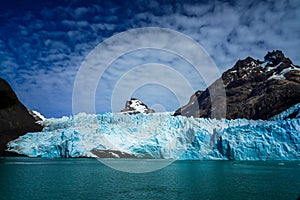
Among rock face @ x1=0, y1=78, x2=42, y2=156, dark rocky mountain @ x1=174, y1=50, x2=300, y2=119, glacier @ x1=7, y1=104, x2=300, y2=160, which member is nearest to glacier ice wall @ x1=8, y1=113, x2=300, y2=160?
glacier @ x1=7, y1=104, x2=300, y2=160

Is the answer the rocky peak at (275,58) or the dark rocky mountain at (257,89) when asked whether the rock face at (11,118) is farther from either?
the rocky peak at (275,58)

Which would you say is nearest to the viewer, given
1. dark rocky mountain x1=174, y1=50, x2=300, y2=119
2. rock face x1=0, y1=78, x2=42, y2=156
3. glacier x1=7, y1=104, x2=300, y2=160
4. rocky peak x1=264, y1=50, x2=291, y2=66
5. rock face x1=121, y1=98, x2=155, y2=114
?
glacier x1=7, y1=104, x2=300, y2=160

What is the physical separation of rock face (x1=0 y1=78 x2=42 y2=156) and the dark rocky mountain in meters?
63.1

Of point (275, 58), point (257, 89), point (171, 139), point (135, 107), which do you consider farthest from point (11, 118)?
point (275, 58)

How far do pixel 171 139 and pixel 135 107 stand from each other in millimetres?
102590

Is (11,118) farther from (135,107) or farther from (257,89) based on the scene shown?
(257,89)

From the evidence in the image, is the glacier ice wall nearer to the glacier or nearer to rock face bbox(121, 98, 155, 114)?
the glacier

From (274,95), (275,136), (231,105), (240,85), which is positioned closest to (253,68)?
(240,85)

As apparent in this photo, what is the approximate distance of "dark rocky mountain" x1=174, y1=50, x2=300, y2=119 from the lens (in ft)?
234

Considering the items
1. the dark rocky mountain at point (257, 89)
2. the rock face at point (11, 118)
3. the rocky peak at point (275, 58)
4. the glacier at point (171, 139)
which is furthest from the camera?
the rocky peak at point (275, 58)

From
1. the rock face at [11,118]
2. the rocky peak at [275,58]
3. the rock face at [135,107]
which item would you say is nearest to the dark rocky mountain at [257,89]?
the rocky peak at [275,58]

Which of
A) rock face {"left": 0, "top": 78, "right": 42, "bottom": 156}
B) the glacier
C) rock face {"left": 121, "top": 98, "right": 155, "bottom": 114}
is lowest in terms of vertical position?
the glacier

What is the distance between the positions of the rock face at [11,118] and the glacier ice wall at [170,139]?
17.2 metres

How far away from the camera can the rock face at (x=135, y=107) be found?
14112 cm
